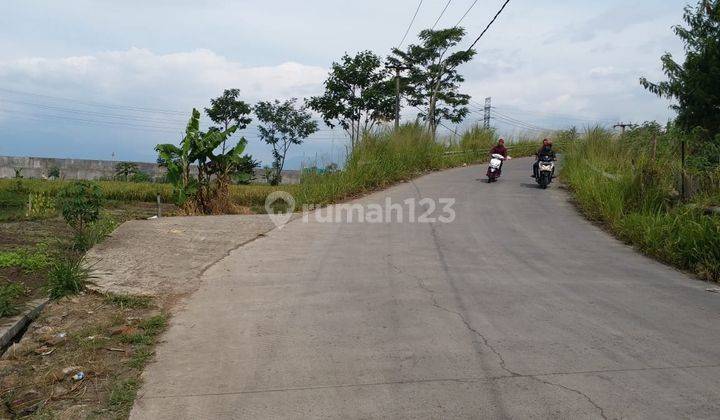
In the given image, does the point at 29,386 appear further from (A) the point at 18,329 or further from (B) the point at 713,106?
(B) the point at 713,106

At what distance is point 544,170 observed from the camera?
1744 cm

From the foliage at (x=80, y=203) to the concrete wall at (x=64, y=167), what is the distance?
105ft

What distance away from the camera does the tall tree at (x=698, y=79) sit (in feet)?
72.7

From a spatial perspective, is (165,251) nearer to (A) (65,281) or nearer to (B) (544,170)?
(A) (65,281)

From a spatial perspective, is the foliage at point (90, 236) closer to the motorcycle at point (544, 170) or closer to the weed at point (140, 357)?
the weed at point (140, 357)

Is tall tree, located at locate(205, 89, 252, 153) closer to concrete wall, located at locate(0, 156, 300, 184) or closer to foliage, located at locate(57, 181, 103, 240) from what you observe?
concrete wall, located at locate(0, 156, 300, 184)

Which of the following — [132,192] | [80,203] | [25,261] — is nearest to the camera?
[25,261]

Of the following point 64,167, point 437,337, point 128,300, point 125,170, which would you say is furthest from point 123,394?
point 64,167

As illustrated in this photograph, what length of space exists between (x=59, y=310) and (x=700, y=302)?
6.77m

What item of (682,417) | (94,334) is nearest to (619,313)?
(682,417)

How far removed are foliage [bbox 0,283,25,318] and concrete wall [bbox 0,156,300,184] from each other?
35.3 m

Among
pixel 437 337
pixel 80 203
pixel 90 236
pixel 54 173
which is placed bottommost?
pixel 437 337

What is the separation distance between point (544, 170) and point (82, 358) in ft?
48.7

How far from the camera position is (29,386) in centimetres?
439
